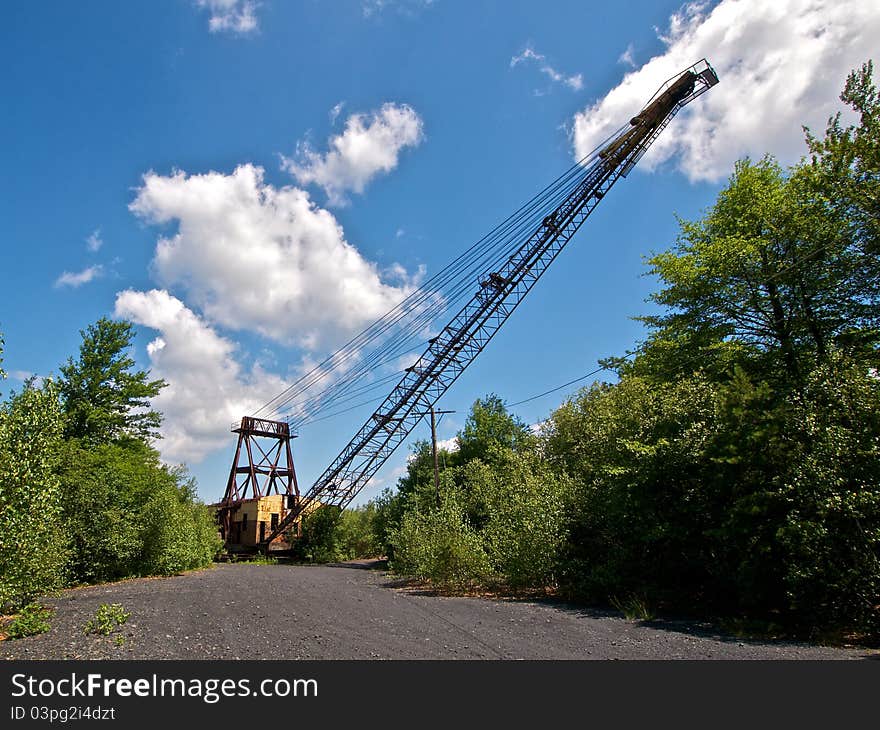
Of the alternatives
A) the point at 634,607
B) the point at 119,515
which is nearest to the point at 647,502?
the point at 634,607

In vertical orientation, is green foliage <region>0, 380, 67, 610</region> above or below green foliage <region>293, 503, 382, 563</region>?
above

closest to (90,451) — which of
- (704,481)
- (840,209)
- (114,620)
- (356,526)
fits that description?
(114,620)

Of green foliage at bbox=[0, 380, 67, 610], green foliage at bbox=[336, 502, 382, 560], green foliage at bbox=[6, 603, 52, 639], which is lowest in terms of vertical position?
green foliage at bbox=[336, 502, 382, 560]

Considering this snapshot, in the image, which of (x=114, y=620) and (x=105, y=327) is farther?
(x=105, y=327)

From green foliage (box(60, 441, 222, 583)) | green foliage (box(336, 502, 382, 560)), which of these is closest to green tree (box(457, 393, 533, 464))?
green foliage (box(336, 502, 382, 560))

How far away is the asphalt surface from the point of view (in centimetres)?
632

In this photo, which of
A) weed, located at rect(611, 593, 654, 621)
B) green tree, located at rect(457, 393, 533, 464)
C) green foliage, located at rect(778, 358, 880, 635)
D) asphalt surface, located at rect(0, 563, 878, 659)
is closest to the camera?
asphalt surface, located at rect(0, 563, 878, 659)

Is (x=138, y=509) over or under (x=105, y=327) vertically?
under

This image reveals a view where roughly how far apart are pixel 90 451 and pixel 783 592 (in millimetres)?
22417

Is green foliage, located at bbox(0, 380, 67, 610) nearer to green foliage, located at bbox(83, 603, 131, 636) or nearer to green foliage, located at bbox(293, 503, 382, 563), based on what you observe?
green foliage, located at bbox(83, 603, 131, 636)

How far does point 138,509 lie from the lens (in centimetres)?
1903

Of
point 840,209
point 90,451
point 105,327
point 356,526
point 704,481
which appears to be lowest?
point 356,526
